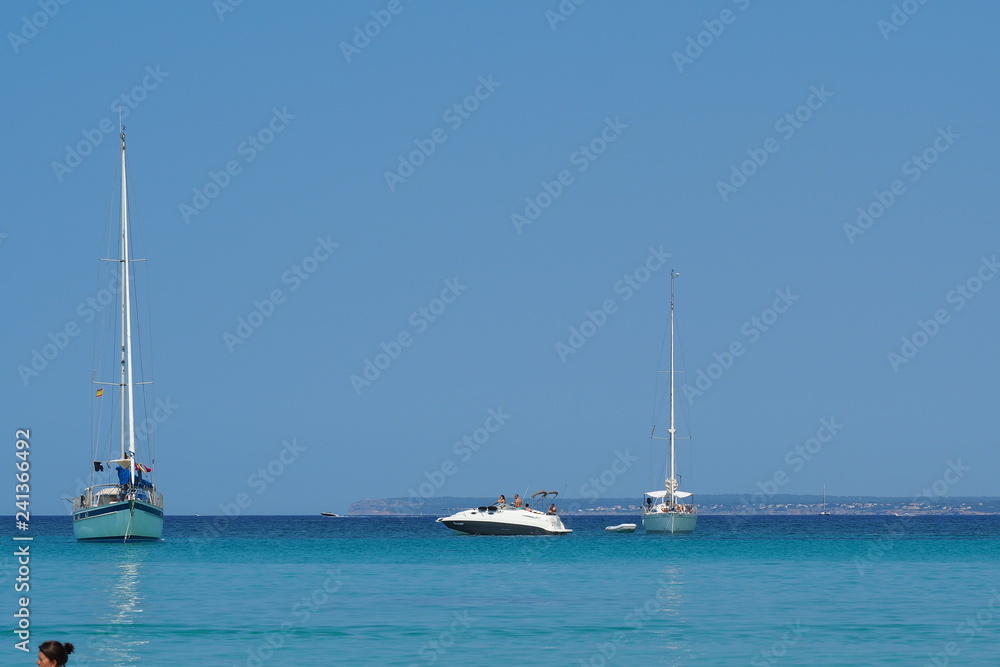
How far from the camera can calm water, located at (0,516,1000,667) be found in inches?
1220

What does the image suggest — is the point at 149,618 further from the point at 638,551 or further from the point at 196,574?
the point at 638,551

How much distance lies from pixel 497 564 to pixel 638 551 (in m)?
17.4

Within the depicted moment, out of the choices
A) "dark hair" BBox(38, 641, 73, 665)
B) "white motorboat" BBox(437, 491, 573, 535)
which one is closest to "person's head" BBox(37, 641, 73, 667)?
"dark hair" BBox(38, 641, 73, 665)

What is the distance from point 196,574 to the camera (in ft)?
184

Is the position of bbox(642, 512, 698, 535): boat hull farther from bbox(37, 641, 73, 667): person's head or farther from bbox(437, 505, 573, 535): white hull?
bbox(37, 641, 73, 667): person's head

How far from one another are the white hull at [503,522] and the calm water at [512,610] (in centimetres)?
3001

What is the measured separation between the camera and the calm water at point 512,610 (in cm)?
3100

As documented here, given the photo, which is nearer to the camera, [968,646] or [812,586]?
[968,646]

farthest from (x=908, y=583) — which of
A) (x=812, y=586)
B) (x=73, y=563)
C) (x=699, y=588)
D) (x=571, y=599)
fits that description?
(x=73, y=563)

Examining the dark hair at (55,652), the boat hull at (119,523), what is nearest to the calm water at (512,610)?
the boat hull at (119,523)

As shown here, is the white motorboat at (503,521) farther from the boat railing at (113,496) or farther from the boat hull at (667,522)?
the boat railing at (113,496)

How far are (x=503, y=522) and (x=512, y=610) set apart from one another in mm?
61278

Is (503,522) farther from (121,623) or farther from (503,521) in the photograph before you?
(121,623)

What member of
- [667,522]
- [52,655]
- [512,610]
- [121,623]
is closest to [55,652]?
[52,655]
